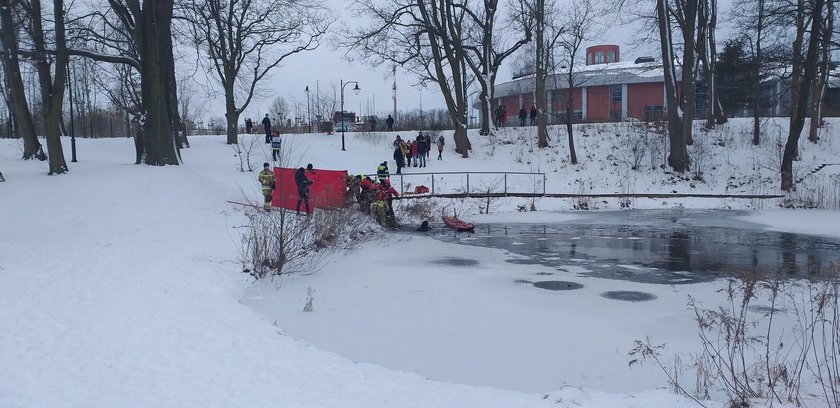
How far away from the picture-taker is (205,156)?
111 ft

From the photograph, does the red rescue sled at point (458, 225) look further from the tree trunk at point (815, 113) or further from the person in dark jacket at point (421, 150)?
the tree trunk at point (815, 113)

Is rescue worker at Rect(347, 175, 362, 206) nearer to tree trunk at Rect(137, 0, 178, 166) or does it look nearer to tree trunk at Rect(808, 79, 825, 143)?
tree trunk at Rect(137, 0, 178, 166)

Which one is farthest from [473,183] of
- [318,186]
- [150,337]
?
[150,337]

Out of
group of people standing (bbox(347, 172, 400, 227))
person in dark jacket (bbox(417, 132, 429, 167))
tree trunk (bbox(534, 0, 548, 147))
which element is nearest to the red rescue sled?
group of people standing (bbox(347, 172, 400, 227))

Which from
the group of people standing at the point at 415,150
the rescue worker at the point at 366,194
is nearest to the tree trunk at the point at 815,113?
the group of people standing at the point at 415,150

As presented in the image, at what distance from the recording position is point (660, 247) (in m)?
15.9

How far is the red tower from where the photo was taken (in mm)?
72438

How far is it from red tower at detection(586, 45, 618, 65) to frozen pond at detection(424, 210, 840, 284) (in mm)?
53514

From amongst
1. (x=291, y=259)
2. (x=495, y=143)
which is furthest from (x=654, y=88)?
(x=291, y=259)

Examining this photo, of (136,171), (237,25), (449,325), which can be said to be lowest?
(449,325)

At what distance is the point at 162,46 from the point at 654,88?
133ft

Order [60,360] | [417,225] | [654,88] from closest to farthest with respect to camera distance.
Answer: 1. [60,360]
2. [417,225]
3. [654,88]

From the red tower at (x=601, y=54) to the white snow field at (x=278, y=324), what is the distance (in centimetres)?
5763

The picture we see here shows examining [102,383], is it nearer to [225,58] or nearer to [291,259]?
[291,259]
